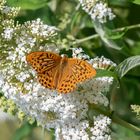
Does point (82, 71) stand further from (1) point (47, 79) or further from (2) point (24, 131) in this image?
(2) point (24, 131)

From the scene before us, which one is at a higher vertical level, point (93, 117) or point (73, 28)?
point (73, 28)

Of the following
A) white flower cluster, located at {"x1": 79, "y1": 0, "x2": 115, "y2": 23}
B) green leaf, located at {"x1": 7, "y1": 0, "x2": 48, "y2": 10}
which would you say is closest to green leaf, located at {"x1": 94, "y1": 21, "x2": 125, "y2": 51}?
white flower cluster, located at {"x1": 79, "y1": 0, "x2": 115, "y2": 23}

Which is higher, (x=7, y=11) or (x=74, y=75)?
(x=7, y=11)

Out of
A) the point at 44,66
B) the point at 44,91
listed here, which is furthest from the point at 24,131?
the point at 44,66

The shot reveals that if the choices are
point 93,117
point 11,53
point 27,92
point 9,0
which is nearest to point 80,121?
point 93,117

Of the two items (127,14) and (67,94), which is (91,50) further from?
(67,94)

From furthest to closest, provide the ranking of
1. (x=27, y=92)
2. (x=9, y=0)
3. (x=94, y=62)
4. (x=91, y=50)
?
(x=91, y=50) → (x=9, y=0) → (x=94, y=62) → (x=27, y=92)
